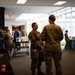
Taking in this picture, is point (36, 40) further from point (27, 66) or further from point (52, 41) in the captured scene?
point (27, 66)

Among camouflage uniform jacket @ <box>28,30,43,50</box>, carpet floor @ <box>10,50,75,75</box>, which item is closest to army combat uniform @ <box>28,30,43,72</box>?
camouflage uniform jacket @ <box>28,30,43,50</box>

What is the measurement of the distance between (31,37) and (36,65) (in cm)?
79

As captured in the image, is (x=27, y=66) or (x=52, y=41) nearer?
(x=52, y=41)

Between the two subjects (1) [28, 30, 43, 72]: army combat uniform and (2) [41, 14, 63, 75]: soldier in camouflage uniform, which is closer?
(2) [41, 14, 63, 75]: soldier in camouflage uniform

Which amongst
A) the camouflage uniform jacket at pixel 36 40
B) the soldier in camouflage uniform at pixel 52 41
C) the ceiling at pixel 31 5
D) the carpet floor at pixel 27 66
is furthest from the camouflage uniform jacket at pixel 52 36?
the ceiling at pixel 31 5

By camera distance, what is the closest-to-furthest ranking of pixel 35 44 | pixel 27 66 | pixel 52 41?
1. pixel 52 41
2. pixel 35 44
3. pixel 27 66

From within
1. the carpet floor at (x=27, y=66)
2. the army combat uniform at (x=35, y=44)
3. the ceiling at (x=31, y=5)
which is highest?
the ceiling at (x=31, y=5)

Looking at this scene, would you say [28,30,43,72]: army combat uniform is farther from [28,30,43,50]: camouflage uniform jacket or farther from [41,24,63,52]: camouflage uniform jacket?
[41,24,63,52]: camouflage uniform jacket

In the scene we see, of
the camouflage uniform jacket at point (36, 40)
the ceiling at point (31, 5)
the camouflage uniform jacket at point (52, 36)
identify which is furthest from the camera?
the ceiling at point (31, 5)

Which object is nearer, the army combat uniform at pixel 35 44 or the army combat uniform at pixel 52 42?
the army combat uniform at pixel 52 42

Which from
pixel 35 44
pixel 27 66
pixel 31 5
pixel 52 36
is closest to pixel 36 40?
pixel 35 44

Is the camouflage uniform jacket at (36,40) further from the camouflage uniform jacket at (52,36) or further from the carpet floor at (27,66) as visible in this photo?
the carpet floor at (27,66)

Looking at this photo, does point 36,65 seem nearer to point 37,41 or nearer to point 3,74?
point 37,41

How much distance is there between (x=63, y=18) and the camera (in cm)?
1559
